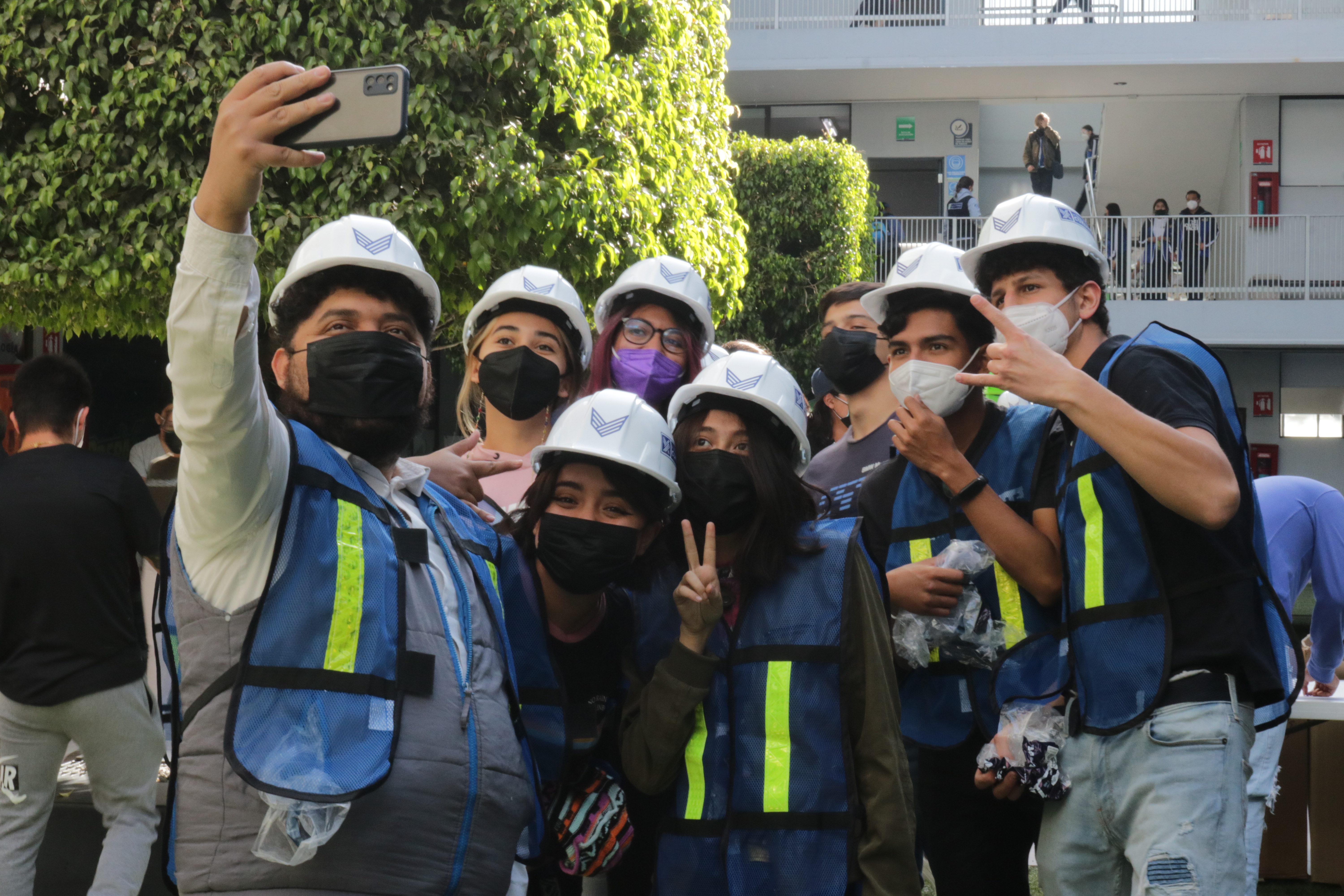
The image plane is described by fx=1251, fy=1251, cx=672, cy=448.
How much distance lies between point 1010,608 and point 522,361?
158 cm

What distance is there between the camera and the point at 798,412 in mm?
3121

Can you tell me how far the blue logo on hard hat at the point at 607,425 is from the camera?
2908mm

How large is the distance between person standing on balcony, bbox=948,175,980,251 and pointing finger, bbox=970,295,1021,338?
1685cm

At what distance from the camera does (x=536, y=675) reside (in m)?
2.74

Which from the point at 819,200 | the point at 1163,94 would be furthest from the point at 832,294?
the point at 1163,94

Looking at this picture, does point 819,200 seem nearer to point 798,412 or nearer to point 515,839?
point 798,412

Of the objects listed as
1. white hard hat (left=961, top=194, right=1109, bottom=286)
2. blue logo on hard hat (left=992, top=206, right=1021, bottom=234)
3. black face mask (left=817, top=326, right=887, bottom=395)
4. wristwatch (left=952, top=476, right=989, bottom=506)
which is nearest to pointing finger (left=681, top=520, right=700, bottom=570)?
wristwatch (left=952, top=476, right=989, bottom=506)

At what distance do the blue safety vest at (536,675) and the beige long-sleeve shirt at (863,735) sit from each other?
176 millimetres

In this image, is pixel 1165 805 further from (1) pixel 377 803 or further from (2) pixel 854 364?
(2) pixel 854 364

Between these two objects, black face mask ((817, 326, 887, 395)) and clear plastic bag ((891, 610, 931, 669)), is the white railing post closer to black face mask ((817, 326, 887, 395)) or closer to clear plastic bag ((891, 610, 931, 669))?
black face mask ((817, 326, 887, 395))

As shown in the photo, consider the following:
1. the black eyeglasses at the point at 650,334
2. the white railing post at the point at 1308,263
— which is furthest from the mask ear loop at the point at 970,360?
the white railing post at the point at 1308,263

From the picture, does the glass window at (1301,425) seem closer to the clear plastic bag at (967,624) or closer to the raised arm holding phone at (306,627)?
the clear plastic bag at (967,624)

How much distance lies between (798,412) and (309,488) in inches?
53.1

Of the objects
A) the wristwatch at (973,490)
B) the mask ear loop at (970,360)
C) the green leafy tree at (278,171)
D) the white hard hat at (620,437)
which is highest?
the green leafy tree at (278,171)
